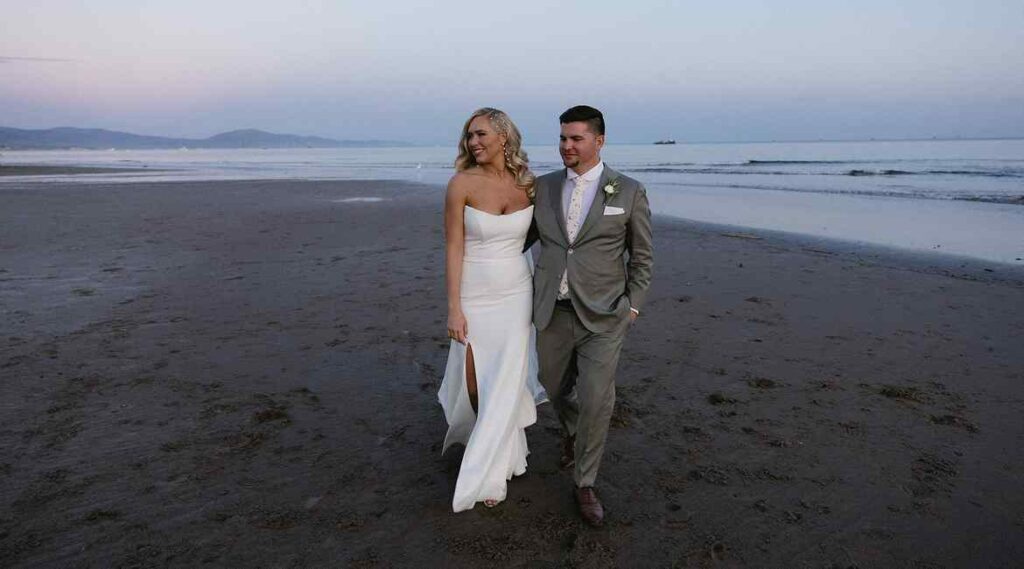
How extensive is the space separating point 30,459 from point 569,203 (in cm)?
371

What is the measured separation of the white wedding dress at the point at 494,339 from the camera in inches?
145

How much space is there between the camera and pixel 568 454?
14.0ft

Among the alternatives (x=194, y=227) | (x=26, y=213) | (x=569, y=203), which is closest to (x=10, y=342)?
(x=569, y=203)

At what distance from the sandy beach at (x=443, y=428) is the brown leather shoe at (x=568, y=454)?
2.5 inches

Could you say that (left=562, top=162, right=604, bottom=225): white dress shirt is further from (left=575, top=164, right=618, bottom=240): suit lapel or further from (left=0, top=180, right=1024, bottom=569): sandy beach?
(left=0, top=180, right=1024, bottom=569): sandy beach

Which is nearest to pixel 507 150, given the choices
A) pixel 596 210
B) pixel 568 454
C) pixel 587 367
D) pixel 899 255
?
pixel 596 210

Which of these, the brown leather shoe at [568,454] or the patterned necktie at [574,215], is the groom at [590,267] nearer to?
the patterned necktie at [574,215]

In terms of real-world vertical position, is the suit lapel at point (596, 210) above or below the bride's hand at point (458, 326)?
above

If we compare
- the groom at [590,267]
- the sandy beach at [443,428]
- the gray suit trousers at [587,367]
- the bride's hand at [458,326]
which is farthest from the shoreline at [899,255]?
the bride's hand at [458,326]

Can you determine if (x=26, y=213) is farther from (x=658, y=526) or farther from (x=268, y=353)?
(x=658, y=526)

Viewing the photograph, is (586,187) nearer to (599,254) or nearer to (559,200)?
(559,200)

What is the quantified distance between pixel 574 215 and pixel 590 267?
31cm

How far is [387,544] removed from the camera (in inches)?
133

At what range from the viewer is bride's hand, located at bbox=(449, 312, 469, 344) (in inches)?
149
